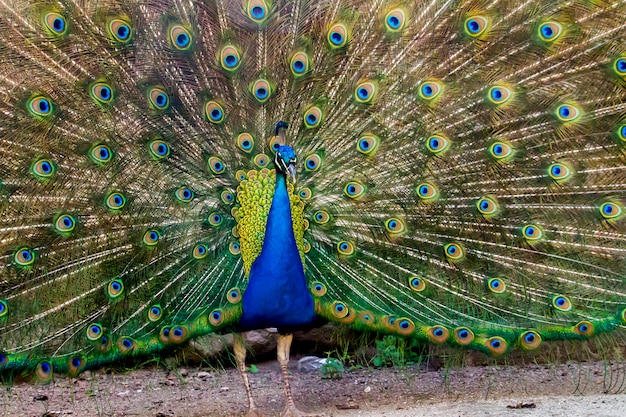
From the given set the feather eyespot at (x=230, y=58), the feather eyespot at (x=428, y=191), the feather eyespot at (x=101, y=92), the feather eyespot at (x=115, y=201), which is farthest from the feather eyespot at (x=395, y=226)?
the feather eyespot at (x=101, y=92)

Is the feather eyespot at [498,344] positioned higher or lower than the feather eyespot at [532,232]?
lower

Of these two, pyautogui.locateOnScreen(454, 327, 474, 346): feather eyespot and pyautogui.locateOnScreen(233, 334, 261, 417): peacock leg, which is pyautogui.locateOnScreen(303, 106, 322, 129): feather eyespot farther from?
pyautogui.locateOnScreen(454, 327, 474, 346): feather eyespot

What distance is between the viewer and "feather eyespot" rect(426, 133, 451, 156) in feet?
12.3

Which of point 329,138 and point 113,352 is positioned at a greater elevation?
point 329,138

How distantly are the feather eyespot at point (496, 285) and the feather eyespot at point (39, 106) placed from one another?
7.23 feet

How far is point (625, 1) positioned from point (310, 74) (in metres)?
1.45

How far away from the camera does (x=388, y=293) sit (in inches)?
151

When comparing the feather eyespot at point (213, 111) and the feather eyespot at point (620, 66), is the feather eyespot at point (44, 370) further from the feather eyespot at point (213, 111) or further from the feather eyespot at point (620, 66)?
the feather eyespot at point (620, 66)

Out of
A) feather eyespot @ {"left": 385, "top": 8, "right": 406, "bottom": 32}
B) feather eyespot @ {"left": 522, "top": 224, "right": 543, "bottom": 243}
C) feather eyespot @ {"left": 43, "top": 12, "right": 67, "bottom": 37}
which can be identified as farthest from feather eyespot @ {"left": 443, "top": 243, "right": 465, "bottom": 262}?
feather eyespot @ {"left": 43, "top": 12, "right": 67, "bottom": 37}

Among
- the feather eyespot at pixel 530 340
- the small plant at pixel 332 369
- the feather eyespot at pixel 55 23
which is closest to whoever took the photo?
the feather eyespot at pixel 55 23

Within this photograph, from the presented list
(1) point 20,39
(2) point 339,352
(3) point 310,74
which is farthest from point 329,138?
(2) point 339,352

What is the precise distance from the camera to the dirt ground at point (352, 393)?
155 inches

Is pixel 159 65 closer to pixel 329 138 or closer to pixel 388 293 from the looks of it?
pixel 329 138

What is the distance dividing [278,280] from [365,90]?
3.22 ft
